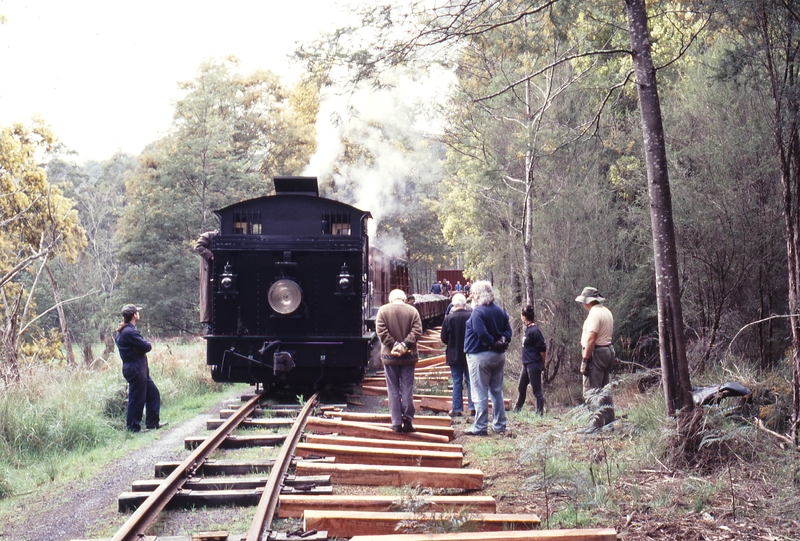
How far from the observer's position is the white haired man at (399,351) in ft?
28.2

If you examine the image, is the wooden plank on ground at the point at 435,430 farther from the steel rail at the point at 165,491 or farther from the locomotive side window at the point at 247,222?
the locomotive side window at the point at 247,222

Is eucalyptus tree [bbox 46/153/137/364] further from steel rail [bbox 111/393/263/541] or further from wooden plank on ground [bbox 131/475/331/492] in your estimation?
wooden plank on ground [bbox 131/475/331/492]

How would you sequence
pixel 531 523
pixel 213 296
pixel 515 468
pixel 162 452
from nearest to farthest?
pixel 531 523 → pixel 515 468 → pixel 162 452 → pixel 213 296

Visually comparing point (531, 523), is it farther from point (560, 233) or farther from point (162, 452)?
point (560, 233)

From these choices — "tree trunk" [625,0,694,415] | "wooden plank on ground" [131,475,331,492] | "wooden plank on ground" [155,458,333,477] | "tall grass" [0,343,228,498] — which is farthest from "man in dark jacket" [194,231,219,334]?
"tree trunk" [625,0,694,415]

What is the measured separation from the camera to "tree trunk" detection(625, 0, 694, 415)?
6.64m

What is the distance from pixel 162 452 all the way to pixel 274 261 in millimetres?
4084

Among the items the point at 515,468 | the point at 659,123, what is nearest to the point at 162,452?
the point at 515,468

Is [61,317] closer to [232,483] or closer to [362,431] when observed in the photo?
[362,431]

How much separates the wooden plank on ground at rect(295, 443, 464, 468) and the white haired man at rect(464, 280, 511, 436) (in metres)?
1.62

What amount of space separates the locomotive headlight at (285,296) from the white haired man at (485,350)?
11.3 feet

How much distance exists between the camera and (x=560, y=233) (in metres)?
14.3

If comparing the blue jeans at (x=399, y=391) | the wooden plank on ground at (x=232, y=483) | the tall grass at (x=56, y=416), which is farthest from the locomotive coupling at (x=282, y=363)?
the wooden plank on ground at (x=232, y=483)

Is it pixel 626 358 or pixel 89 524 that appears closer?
pixel 89 524
